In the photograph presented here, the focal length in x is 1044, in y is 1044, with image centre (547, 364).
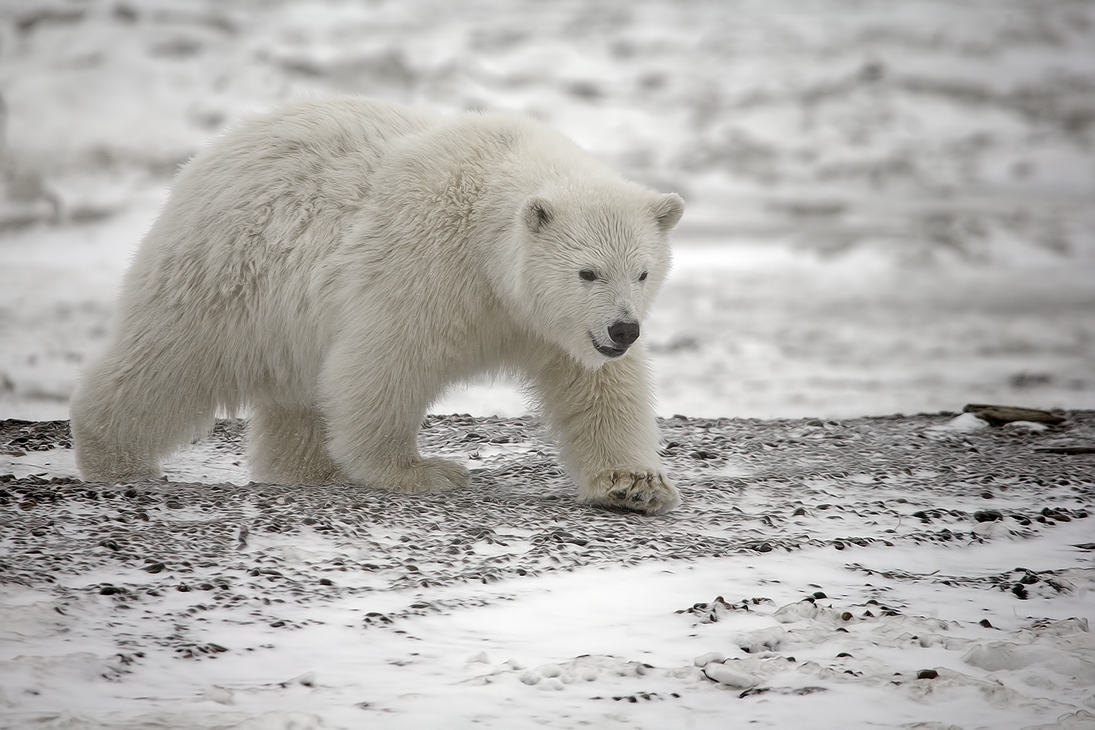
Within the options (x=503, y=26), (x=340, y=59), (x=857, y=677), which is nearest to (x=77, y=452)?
(x=857, y=677)

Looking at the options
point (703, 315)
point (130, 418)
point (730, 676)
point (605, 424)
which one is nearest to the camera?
point (730, 676)

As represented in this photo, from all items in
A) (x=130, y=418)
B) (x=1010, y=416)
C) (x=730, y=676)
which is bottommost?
(x=730, y=676)

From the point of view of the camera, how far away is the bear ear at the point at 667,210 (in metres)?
4.72

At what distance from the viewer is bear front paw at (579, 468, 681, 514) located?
4.71m

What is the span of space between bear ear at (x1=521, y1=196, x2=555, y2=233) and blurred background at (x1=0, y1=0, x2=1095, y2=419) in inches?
156

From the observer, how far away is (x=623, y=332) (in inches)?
172

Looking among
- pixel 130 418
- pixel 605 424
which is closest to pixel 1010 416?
pixel 605 424

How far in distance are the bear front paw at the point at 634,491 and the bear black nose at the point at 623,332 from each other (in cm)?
72

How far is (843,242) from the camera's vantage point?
16.6 meters

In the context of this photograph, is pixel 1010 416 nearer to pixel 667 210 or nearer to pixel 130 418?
pixel 667 210

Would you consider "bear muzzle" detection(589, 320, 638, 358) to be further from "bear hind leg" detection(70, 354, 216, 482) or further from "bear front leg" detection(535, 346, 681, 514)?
"bear hind leg" detection(70, 354, 216, 482)

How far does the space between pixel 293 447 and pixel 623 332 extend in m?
2.20

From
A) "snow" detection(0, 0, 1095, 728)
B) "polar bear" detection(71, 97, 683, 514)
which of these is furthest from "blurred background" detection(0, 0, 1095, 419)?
"polar bear" detection(71, 97, 683, 514)

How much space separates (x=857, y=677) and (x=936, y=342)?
994 centimetres
